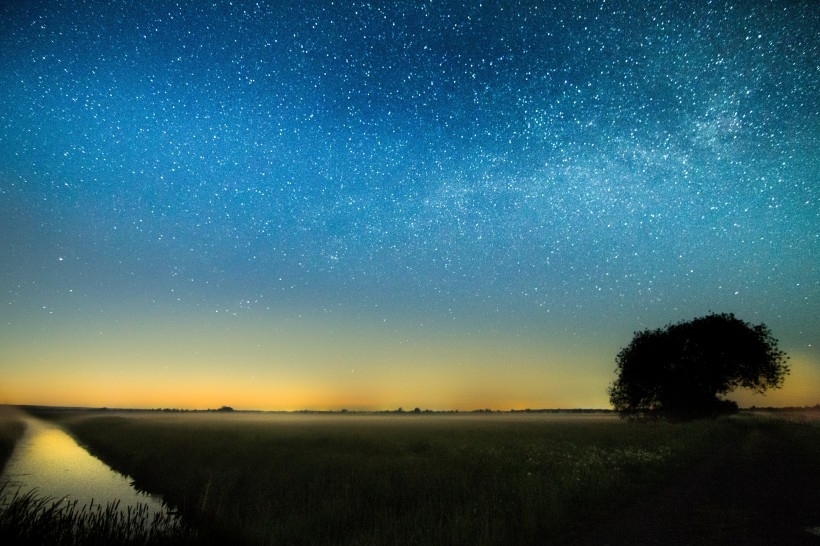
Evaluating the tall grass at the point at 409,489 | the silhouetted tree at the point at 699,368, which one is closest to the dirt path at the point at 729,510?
the tall grass at the point at 409,489

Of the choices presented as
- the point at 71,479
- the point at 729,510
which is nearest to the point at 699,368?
the point at 729,510

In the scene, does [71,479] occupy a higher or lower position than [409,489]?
lower

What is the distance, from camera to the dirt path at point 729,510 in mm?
8336

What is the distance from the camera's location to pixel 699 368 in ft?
142

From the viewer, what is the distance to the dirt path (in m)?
8.34

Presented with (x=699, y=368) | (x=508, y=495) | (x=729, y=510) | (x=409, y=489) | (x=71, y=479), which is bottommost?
(x=71, y=479)

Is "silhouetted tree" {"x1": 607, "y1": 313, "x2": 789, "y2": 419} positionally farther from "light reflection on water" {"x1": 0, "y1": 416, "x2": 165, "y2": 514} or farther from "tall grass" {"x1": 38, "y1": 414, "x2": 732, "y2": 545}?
"light reflection on water" {"x1": 0, "y1": 416, "x2": 165, "y2": 514}

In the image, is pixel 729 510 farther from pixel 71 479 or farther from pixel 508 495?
pixel 71 479

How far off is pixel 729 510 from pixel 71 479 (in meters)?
25.5

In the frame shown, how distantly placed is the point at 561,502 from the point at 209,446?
78.5 ft

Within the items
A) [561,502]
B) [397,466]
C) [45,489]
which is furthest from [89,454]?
[561,502]

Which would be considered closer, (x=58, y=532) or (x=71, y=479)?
(x=58, y=532)

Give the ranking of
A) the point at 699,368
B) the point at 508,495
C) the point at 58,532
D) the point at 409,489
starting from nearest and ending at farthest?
1. the point at 58,532
2. the point at 508,495
3. the point at 409,489
4. the point at 699,368

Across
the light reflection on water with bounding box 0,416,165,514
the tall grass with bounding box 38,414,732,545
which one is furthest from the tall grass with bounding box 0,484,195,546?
the light reflection on water with bounding box 0,416,165,514
